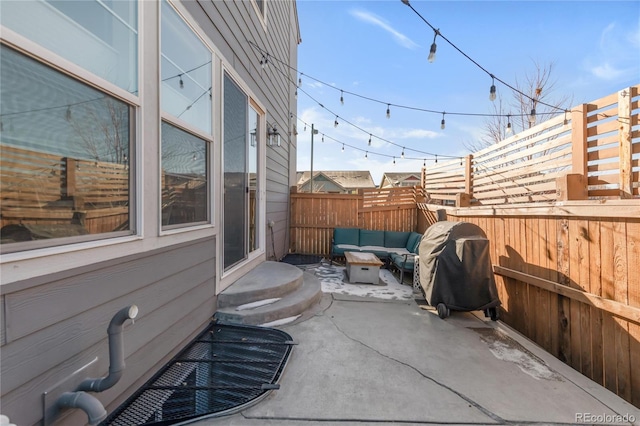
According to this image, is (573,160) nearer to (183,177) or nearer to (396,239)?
(396,239)

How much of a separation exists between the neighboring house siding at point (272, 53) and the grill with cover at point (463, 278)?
2.72 m

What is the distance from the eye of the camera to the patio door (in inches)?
→ 120

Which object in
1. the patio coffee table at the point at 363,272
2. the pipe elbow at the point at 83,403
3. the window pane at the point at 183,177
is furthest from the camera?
the patio coffee table at the point at 363,272

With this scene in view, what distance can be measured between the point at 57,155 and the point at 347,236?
5.36m

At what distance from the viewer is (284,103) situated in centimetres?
583

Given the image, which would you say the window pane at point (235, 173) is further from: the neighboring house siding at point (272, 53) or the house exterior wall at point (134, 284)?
→ the neighboring house siding at point (272, 53)

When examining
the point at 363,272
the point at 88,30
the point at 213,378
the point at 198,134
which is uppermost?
the point at 88,30

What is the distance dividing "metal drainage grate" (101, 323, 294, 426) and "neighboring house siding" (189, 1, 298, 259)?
2.36m

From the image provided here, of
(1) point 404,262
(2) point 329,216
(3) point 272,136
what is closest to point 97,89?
(3) point 272,136

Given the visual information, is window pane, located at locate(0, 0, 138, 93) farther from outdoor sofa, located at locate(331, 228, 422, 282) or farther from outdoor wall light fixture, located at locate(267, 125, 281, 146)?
outdoor sofa, located at locate(331, 228, 422, 282)

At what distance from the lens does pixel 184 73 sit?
7.41 ft

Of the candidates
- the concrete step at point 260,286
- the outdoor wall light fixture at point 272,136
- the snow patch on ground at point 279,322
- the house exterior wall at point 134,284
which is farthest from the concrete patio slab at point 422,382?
the outdoor wall light fixture at point 272,136

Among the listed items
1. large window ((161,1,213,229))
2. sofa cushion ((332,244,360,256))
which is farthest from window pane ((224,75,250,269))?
sofa cushion ((332,244,360,256))

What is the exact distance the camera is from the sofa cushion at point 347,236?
6.19m
